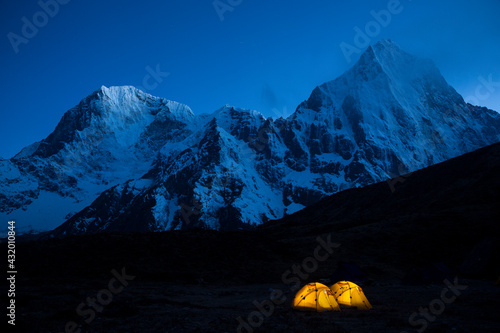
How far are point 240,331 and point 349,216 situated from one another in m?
74.1

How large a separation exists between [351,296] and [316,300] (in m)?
2.55

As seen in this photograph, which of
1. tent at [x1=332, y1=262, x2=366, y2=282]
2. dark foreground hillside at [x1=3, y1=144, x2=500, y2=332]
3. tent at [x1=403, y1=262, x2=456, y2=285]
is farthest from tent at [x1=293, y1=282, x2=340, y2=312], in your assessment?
tent at [x1=403, y1=262, x2=456, y2=285]

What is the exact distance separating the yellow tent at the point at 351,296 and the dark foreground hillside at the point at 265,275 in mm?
739

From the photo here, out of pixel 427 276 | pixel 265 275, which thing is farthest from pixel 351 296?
pixel 265 275

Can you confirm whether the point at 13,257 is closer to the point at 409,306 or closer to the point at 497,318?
the point at 409,306

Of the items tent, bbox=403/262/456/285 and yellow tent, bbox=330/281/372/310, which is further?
tent, bbox=403/262/456/285

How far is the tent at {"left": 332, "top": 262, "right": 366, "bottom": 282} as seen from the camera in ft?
109

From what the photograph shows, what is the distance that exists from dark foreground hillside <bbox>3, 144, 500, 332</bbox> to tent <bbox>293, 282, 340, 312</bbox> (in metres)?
0.71

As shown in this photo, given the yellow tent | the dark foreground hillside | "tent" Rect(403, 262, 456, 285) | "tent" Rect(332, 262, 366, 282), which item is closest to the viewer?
the dark foreground hillside

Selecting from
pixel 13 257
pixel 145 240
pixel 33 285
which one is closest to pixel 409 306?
pixel 33 285

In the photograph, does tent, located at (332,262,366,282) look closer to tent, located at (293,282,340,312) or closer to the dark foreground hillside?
Answer: the dark foreground hillside

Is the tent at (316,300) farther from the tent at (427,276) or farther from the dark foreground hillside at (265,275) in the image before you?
the tent at (427,276)

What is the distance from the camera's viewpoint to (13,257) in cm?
3431

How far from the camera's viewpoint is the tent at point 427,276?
1264 inches
